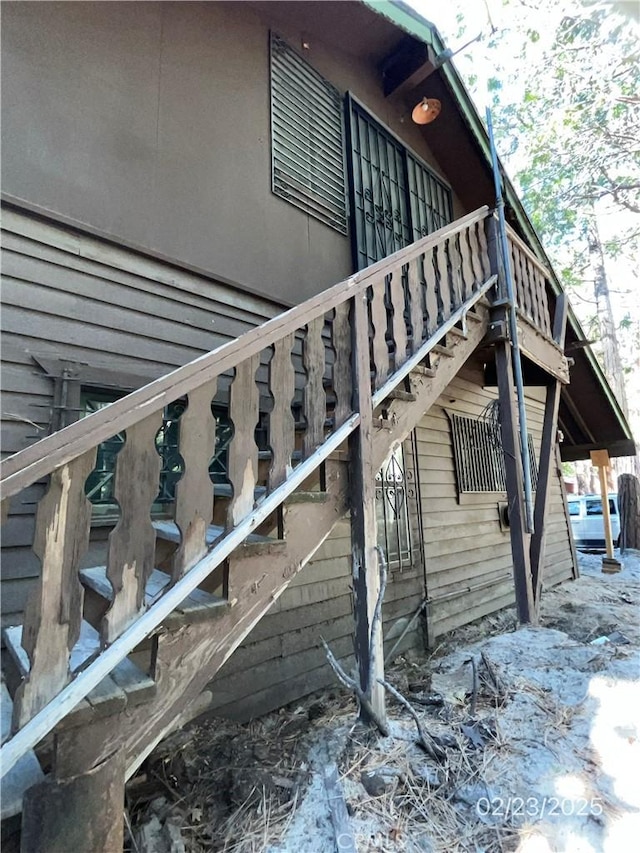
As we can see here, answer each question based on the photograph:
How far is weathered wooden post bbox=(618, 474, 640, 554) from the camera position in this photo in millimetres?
11195

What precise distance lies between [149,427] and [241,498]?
482 mm

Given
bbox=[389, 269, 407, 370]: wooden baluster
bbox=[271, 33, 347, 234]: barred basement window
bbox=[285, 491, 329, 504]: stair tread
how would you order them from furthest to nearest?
bbox=[271, 33, 347, 234]: barred basement window < bbox=[389, 269, 407, 370]: wooden baluster < bbox=[285, 491, 329, 504]: stair tread

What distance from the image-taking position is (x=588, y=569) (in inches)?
384

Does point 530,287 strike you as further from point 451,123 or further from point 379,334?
point 379,334

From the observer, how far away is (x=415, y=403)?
10.2ft

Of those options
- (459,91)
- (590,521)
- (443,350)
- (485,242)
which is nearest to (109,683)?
(443,350)

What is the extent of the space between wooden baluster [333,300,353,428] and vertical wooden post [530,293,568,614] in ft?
9.38

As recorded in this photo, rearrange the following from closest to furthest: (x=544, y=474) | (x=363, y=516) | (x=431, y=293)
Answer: (x=363, y=516), (x=431, y=293), (x=544, y=474)

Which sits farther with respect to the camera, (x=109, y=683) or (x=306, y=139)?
(x=306, y=139)

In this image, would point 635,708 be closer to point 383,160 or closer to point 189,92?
point 189,92

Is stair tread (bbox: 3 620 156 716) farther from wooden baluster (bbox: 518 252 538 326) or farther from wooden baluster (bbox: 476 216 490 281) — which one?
wooden baluster (bbox: 518 252 538 326)

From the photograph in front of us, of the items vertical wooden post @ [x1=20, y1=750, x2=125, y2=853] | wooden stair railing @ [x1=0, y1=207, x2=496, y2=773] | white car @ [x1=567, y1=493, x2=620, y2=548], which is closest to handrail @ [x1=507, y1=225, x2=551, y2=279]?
wooden stair railing @ [x1=0, y1=207, x2=496, y2=773]

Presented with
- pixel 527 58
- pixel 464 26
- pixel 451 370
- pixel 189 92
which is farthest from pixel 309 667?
pixel 464 26

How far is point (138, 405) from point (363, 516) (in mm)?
1401
